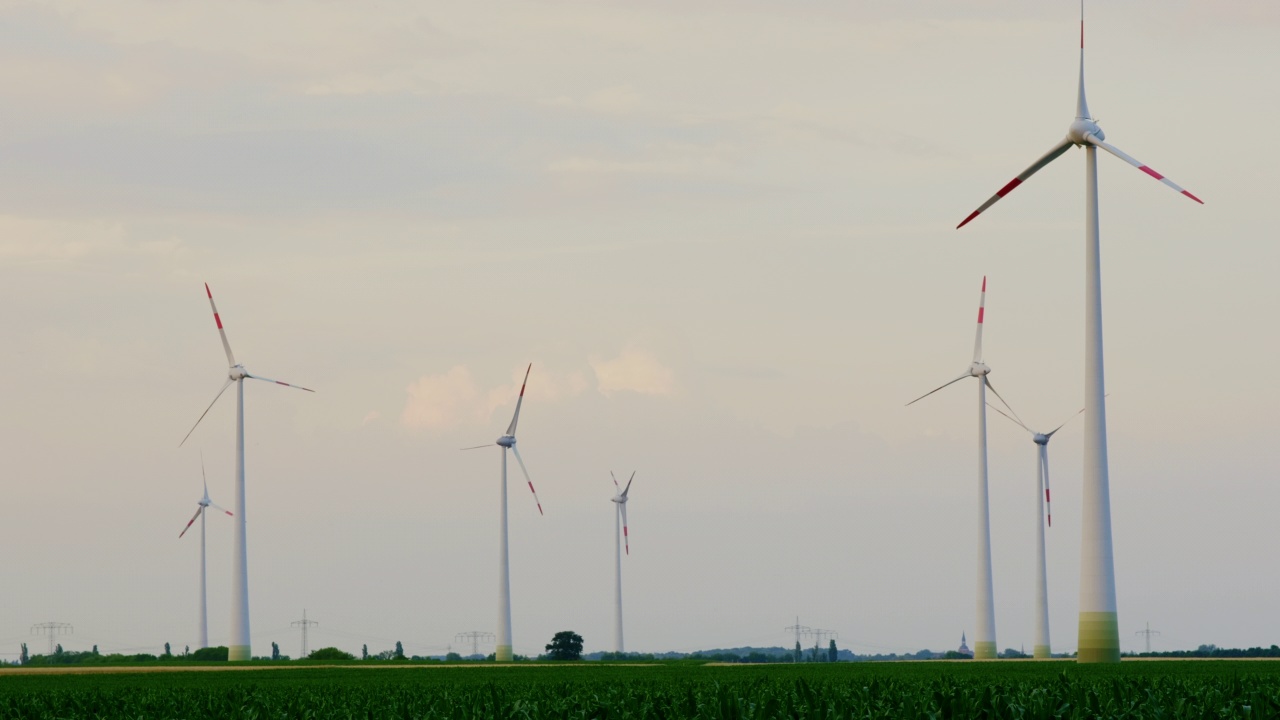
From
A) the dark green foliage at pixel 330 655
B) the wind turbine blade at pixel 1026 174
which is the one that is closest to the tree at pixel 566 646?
the dark green foliage at pixel 330 655

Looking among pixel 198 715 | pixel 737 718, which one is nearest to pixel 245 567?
pixel 198 715

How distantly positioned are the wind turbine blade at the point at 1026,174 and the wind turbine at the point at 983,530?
36.5 metres

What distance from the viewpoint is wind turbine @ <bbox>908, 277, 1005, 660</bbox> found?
120688 mm

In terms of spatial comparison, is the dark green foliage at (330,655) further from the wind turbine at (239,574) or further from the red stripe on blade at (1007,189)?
the red stripe on blade at (1007,189)

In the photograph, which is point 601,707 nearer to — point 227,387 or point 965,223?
point 965,223

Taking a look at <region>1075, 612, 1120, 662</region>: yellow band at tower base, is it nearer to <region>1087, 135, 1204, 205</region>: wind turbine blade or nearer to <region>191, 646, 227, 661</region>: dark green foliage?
<region>1087, 135, 1204, 205</region>: wind turbine blade

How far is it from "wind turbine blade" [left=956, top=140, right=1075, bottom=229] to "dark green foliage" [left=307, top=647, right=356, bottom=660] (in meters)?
78.6

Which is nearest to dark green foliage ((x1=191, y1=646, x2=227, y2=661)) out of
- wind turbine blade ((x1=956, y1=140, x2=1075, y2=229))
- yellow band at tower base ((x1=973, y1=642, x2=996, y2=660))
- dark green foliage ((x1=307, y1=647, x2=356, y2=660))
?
dark green foliage ((x1=307, y1=647, x2=356, y2=660))

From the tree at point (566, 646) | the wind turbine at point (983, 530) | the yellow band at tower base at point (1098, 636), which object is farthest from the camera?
the tree at point (566, 646)

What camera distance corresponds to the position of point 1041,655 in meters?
131

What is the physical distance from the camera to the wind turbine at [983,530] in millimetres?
120688

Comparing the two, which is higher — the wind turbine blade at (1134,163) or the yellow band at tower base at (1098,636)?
the wind turbine blade at (1134,163)

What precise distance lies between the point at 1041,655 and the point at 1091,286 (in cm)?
5980

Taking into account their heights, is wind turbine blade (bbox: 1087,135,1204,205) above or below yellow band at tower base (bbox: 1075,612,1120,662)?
above
